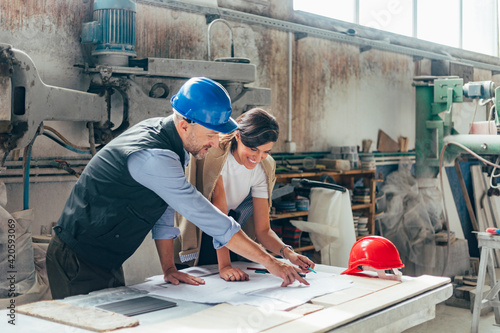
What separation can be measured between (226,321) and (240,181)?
0.93m

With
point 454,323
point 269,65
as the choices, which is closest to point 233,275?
point 269,65

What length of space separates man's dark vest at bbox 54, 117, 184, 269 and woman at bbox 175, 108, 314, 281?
1.08 feet

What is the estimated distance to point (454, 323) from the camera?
4.91m

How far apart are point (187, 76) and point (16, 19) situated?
39.5 inches

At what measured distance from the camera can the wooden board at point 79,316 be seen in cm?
146

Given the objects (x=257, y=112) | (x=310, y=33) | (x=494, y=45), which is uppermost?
(x=494, y=45)

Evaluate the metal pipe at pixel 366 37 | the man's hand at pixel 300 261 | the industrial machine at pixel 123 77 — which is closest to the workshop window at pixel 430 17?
the metal pipe at pixel 366 37

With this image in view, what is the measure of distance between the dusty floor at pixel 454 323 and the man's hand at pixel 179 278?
3115mm

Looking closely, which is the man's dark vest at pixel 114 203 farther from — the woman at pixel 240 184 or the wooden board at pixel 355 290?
the wooden board at pixel 355 290

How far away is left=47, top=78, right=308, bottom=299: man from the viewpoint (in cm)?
182

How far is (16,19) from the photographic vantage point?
10.3 feet

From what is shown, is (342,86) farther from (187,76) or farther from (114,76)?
(114,76)

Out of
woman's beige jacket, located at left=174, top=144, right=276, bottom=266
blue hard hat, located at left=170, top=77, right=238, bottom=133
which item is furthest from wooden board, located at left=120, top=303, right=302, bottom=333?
woman's beige jacket, located at left=174, top=144, right=276, bottom=266

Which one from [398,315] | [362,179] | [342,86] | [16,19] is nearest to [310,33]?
[342,86]
